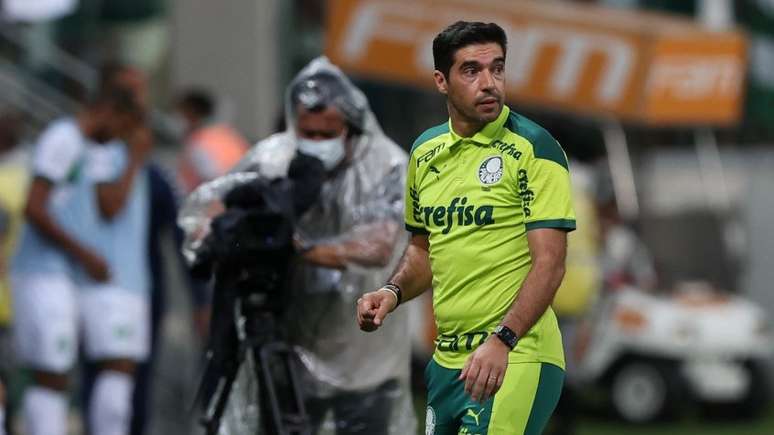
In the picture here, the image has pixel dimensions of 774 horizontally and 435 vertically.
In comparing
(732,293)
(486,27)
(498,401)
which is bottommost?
(732,293)

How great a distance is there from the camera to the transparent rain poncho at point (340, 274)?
694 centimetres

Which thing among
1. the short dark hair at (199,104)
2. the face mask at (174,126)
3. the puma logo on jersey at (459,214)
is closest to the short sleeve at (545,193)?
the puma logo on jersey at (459,214)

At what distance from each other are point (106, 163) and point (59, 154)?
0.27 metres

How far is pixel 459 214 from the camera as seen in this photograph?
5418 mm

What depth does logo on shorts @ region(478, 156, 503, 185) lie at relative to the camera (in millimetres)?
5348

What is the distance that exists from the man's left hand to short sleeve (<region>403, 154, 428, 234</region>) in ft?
2.04

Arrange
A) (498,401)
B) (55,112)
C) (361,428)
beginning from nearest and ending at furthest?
(498,401) < (361,428) < (55,112)

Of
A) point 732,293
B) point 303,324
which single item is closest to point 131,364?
point 303,324

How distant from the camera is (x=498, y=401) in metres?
5.31

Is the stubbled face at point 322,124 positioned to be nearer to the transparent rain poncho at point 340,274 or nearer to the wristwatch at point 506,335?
the transparent rain poncho at point 340,274

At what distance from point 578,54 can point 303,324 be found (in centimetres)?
594

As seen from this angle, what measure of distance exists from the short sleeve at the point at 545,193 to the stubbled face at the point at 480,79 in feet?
0.54

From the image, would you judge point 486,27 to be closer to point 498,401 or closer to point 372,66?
point 498,401

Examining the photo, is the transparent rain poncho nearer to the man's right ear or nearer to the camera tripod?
the camera tripod
